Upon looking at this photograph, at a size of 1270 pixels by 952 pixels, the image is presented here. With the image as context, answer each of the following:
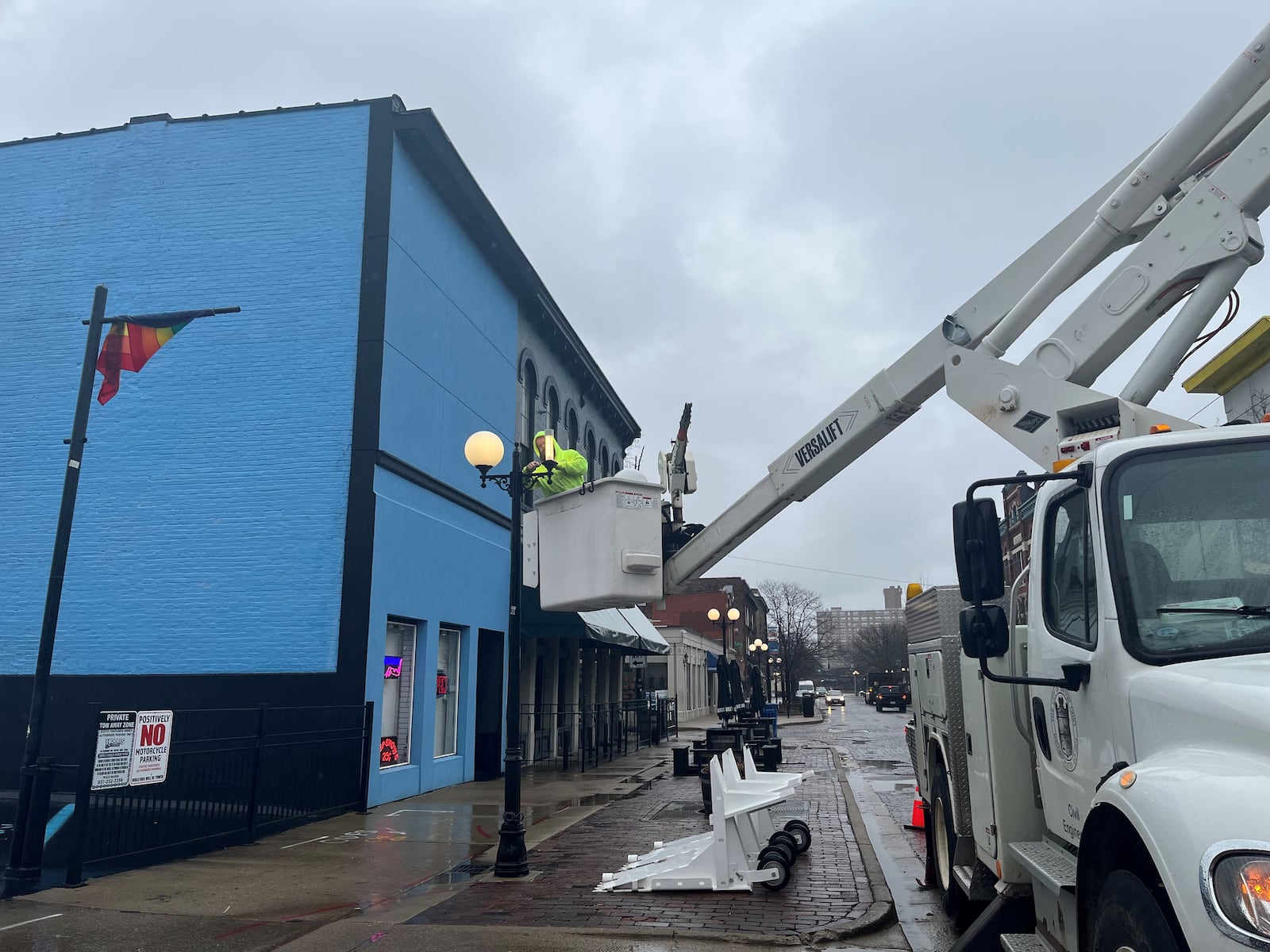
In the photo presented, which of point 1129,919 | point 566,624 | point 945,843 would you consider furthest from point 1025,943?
point 566,624

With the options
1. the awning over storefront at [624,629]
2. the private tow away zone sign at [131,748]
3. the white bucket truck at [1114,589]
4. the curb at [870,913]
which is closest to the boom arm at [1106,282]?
the white bucket truck at [1114,589]

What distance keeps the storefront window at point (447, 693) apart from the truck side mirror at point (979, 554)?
12.6 m

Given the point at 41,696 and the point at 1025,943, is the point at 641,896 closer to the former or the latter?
the point at 1025,943

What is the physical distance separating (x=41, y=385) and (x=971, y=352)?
14180 mm

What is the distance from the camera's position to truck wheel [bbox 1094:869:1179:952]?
9.18ft

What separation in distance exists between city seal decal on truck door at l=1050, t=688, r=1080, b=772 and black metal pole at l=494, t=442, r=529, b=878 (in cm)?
491

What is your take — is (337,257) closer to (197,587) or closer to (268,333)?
(268,333)

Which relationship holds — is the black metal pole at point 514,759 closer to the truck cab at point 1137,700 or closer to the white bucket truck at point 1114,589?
the white bucket truck at point 1114,589

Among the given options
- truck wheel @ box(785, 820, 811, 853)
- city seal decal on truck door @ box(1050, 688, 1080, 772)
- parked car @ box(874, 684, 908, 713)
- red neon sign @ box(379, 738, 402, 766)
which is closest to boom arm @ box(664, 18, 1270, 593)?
city seal decal on truck door @ box(1050, 688, 1080, 772)

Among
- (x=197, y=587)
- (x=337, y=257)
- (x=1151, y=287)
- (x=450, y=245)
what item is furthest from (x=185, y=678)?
(x=1151, y=287)

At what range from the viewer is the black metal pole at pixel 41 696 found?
7.70 m

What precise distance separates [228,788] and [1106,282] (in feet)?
30.4

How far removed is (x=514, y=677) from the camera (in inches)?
350

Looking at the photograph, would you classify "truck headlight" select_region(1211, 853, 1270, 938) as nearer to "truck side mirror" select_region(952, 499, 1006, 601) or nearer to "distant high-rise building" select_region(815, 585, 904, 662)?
"truck side mirror" select_region(952, 499, 1006, 601)
